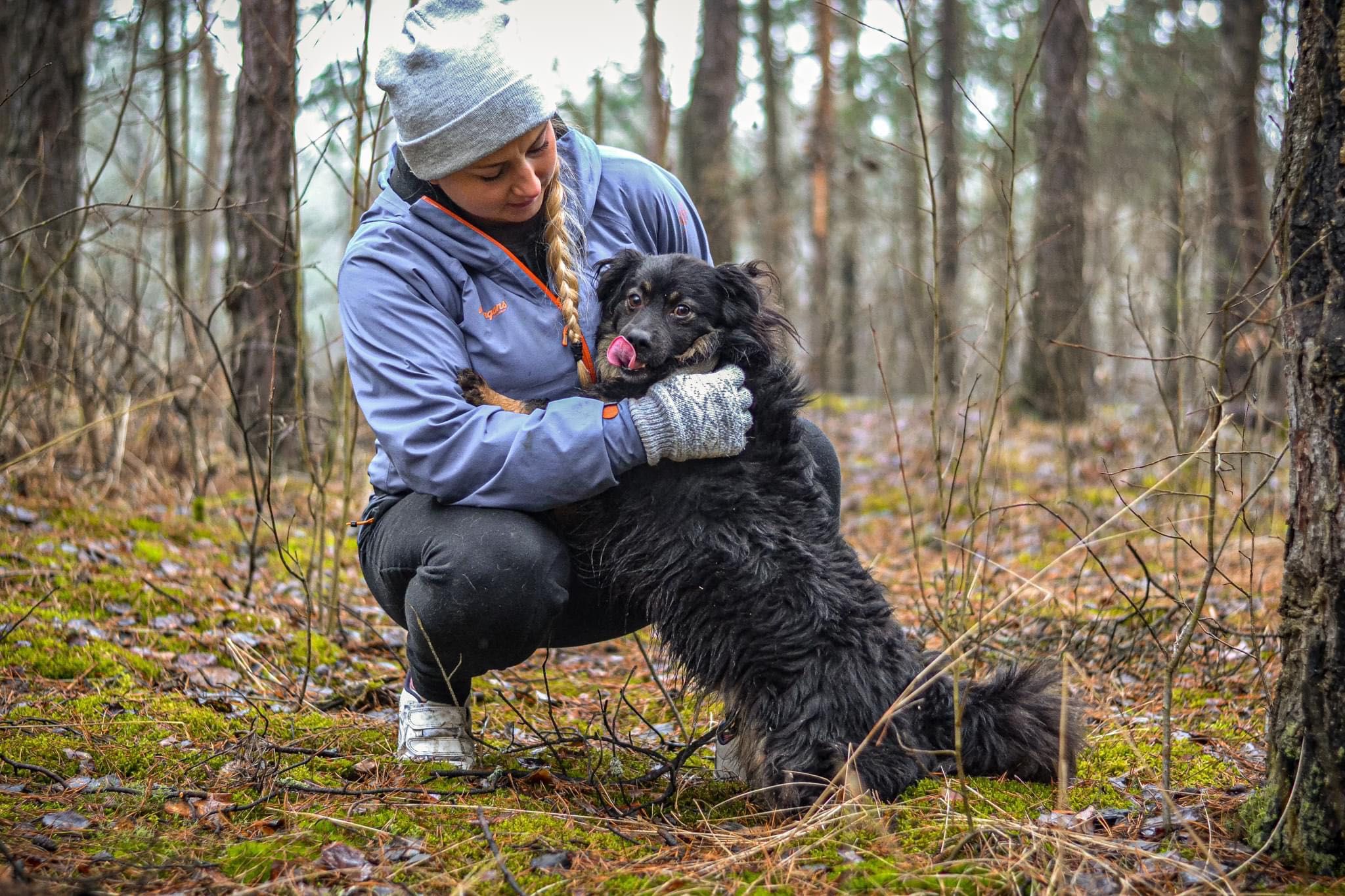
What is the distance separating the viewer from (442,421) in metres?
2.71

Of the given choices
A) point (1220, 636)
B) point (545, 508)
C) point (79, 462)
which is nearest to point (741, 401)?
point (545, 508)

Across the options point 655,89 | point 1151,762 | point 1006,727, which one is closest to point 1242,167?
point 655,89

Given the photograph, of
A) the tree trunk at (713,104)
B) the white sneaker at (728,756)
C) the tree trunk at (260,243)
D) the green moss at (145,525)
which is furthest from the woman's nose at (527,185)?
the tree trunk at (713,104)

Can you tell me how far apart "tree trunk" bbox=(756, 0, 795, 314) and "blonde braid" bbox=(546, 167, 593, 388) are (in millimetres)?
10839

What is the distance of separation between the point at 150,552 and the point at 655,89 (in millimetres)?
7990

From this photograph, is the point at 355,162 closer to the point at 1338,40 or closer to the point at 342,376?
the point at 342,376

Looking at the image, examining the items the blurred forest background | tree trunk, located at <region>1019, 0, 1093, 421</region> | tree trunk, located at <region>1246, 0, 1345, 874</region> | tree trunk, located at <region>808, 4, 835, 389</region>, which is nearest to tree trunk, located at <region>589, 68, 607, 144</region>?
the blurred forest background

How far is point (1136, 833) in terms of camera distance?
2291 millimetres

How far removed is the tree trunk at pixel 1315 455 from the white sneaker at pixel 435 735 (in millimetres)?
2109

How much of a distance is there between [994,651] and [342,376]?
118 inches

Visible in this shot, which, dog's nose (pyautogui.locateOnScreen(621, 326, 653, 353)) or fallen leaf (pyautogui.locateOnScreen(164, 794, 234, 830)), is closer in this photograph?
fallen leaf (pyautogui.locateOnScreen(164, 794, 234, 830))

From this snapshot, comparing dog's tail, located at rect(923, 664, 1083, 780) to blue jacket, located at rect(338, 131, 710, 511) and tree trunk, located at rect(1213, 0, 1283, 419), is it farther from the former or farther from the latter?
tree trunk, located at rect(1213, 0, 1283, 419)

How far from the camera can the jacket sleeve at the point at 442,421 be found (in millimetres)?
2713

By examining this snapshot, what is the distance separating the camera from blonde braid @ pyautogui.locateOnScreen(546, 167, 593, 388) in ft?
9.61
